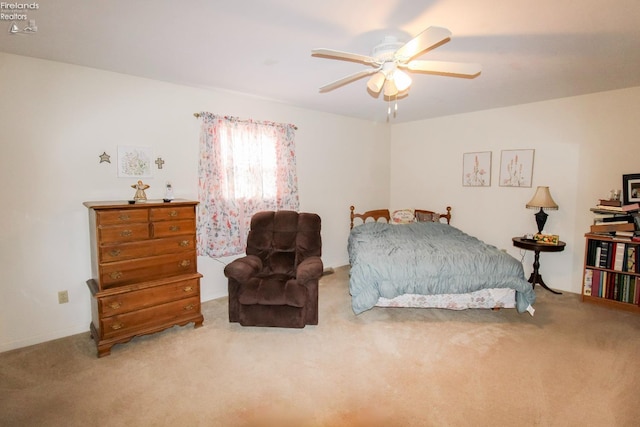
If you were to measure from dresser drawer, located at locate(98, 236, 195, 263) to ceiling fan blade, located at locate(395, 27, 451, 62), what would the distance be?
2615mm

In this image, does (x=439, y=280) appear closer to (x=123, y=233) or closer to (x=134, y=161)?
(x=123, y=233)

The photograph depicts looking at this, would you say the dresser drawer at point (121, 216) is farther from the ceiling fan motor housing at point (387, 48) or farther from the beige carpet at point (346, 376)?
the ceiling fan motor housing at point (387, 48)

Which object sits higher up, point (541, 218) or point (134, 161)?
point (134, 161)

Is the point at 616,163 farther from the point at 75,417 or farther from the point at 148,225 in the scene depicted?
the point at 75,417

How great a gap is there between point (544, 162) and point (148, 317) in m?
5.35

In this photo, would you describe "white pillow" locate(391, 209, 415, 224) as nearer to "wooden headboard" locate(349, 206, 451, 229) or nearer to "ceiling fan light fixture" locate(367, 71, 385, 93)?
"wooden headboard" locate(349, 206, 451, 229)

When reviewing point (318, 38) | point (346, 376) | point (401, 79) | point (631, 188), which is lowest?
point (346, 376)

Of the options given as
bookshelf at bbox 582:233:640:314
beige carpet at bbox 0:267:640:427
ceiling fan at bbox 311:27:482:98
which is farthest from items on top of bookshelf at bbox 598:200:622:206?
ceiling fan at bbox 311:27:482:98

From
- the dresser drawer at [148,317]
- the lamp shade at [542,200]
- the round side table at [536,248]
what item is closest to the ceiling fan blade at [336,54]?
the dresser drawer at [148,317]

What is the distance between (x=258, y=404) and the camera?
214 centimetres

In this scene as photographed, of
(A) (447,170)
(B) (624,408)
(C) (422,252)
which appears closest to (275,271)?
(C) (422,252)

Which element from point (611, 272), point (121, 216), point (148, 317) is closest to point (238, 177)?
point (121, 216)

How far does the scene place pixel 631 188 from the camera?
12.0 ft

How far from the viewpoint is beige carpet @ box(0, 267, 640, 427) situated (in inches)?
80.1
